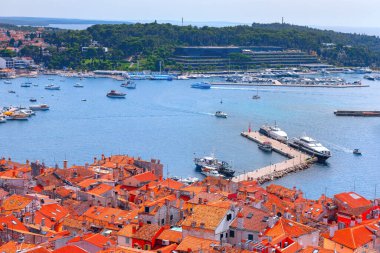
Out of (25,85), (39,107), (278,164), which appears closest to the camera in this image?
(278,164)

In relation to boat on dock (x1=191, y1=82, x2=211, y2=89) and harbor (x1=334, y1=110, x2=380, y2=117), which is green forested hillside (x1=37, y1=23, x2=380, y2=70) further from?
harbor (x1=334, y1=110, x2=380, y2=117)

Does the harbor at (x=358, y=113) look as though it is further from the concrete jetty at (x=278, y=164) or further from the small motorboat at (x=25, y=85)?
the small motorboat at (x=25, y=85)

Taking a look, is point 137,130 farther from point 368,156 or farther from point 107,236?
point 107,236

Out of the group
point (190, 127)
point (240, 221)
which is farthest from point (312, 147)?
point (240, 221)

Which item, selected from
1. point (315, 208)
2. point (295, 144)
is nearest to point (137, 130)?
point (295, 144)

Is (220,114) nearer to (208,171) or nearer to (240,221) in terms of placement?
(208,171)

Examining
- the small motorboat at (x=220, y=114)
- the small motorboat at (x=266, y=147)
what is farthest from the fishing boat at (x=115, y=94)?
the small motorboat at (x=266, y=147)

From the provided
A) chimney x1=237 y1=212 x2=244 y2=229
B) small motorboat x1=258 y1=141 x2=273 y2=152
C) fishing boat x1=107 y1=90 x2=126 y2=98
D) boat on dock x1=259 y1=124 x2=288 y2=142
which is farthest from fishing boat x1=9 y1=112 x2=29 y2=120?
chimney x1=237 y1=212 x2=244 y2=229
